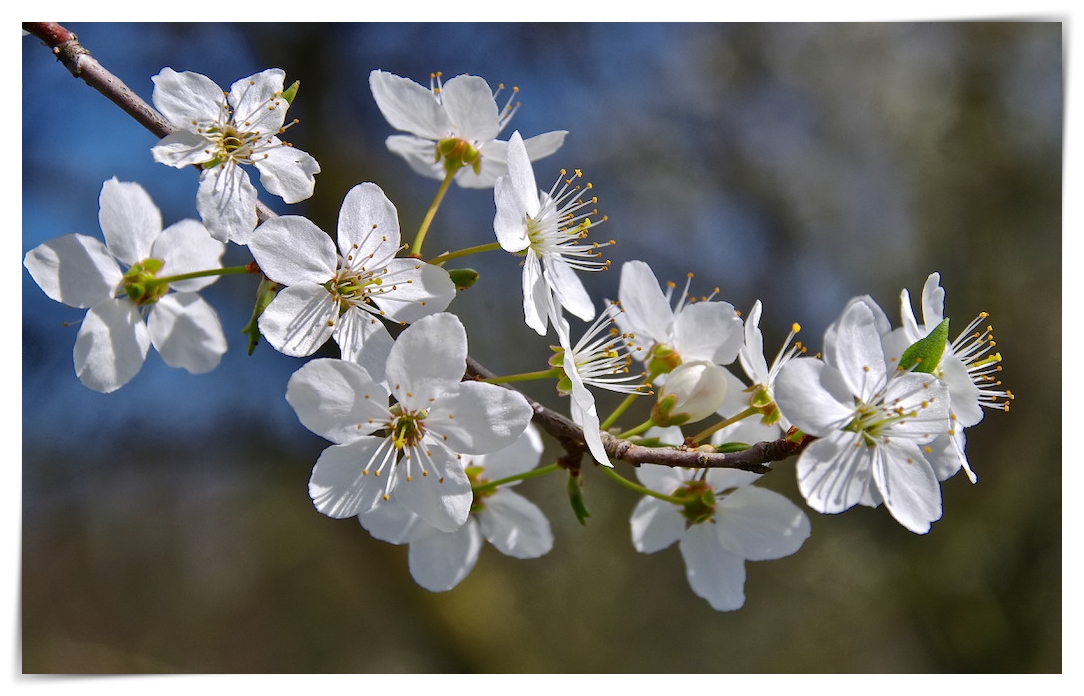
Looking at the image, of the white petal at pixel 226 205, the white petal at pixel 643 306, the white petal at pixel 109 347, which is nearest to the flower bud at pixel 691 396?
the white petal at pixel 643 306

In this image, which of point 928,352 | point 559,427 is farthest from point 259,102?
point 928,352

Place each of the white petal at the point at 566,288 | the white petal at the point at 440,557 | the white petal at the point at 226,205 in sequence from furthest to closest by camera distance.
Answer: the white petal at the point at 440,557 → the white petal at the point at 566,288 → the white petal at the point at 226,205

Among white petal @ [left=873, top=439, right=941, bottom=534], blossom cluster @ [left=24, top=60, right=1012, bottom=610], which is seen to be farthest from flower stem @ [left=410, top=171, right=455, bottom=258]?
white petal @ [left=873, top=439, right=941, bottom=534]

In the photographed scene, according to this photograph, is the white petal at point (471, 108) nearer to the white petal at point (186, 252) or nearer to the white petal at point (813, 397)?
the white petal at point (186, 252)

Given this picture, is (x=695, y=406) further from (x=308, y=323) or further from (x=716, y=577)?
(x=308, y=323)

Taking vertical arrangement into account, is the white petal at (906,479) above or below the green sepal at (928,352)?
below

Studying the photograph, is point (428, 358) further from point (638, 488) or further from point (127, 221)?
point (127, 221)
